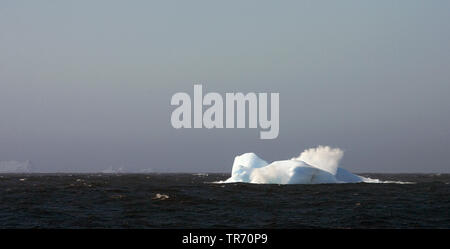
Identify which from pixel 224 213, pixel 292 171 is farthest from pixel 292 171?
pixel 224 213

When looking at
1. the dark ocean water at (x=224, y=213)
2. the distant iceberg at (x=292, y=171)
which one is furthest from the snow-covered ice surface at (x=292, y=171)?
the dark ocean water at (x=224, y=213)

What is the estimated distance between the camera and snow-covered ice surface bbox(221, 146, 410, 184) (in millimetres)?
62250

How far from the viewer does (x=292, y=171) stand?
61.6 m

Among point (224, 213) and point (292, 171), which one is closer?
point (224, 213)

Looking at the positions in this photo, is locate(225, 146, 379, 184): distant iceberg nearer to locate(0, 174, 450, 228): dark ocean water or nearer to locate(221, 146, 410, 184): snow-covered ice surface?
locate(221, 146, 410, 184): snow-covered ice surface

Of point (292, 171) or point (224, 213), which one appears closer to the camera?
point (224, 213)

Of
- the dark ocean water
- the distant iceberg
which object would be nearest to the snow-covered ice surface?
the distant iceberg

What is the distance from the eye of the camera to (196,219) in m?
28.6

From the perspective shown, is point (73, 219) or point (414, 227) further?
point (73, 219)

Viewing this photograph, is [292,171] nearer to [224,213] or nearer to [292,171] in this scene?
[292,171]

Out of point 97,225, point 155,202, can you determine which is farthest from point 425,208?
point 97,225

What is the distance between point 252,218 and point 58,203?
623 inches
